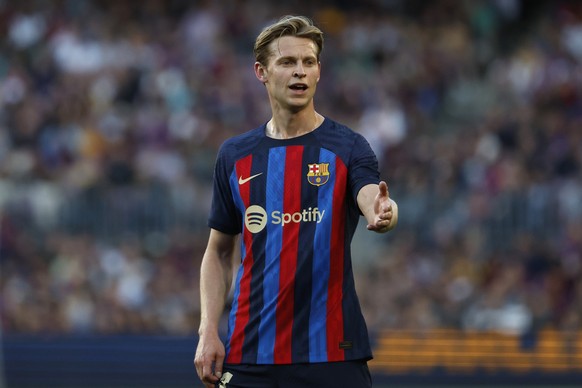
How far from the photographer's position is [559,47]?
15.0 metres

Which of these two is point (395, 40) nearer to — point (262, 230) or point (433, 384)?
point (433, 384)

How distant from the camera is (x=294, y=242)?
5.12 meters

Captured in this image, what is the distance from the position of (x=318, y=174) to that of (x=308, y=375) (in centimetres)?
81

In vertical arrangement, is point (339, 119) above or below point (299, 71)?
above

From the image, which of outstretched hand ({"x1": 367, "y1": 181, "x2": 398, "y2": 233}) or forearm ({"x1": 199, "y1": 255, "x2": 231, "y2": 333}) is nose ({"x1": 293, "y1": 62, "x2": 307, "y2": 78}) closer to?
outstretched hand ({"x1": 367, "y1": 181, "x2": 398, "y2": 233})

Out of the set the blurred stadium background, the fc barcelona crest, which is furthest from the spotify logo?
the blurred stadium background

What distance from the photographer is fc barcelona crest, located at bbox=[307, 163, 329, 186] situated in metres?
5.14

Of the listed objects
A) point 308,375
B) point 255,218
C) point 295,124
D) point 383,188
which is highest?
point 295,124

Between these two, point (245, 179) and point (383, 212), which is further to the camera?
point (245, 179)

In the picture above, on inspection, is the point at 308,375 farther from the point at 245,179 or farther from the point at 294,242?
the point at 245,179

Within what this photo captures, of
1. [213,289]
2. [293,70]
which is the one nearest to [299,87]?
[293,70]

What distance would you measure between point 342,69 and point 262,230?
10.7m

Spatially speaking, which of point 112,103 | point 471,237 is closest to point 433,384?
point 471,237

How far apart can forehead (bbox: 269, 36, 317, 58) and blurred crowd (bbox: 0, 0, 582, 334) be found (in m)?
7.43
